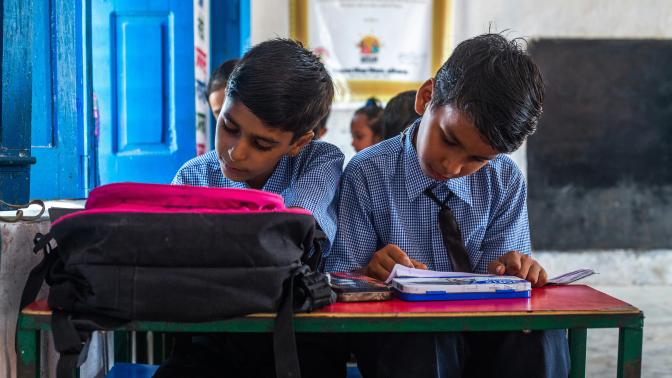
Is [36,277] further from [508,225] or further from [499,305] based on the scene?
[508,225]

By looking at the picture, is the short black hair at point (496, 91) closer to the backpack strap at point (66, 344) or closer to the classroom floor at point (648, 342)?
the backpack strap at point (66, 344)

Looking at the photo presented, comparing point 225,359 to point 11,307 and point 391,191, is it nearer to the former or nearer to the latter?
point 11,307

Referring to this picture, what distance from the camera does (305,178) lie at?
4.91ft

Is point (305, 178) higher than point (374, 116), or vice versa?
point (374, 116)

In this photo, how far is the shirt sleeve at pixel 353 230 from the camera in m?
1.53

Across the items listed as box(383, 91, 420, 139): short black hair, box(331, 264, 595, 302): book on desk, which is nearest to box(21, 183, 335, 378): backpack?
box(331, 264, 595, 302): book on desk

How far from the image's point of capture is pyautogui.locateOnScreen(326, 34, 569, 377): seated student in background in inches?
49.1

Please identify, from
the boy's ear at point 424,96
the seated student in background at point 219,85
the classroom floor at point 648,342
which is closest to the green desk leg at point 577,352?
the boy's ear at point 424,96

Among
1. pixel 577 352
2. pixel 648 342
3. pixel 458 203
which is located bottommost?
pixel 648 342

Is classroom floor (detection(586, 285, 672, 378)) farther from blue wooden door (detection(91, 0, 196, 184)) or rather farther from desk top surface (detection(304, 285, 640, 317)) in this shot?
blue wooden door (detection(91, 0, 196, 184))

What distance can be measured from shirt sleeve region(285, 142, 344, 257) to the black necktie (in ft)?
0.76

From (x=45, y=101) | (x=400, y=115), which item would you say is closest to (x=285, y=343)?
(x=45, y=101)

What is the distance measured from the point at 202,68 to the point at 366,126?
42.3 inches

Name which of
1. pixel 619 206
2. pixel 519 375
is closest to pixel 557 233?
pixel 619 206
